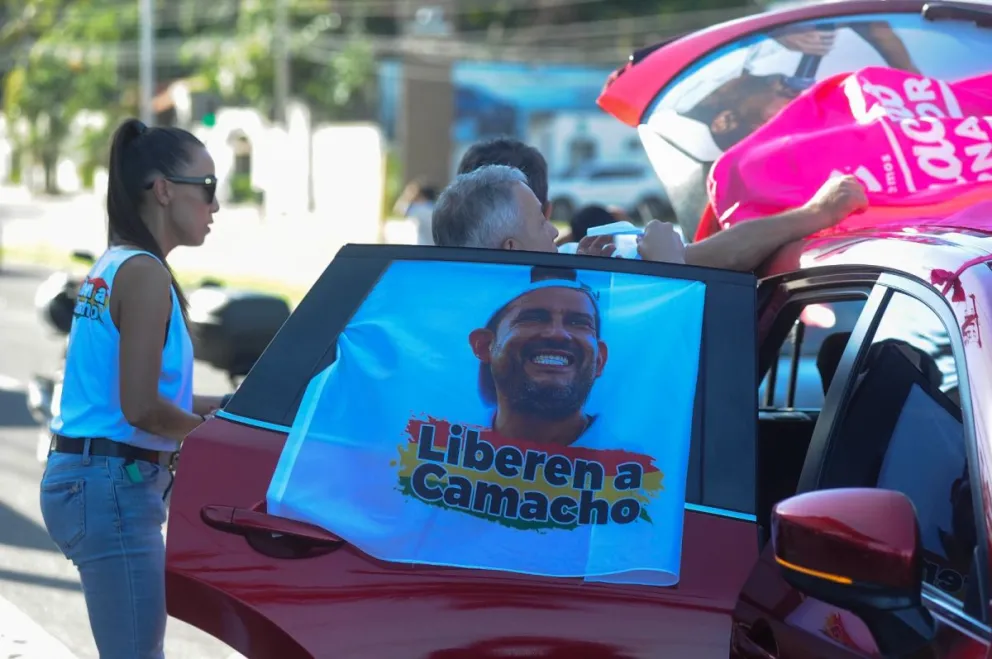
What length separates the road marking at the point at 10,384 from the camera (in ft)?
37.5

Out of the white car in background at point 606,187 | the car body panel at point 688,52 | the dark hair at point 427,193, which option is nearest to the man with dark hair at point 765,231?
the car body panel at point 688,52

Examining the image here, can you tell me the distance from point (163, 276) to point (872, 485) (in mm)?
1680

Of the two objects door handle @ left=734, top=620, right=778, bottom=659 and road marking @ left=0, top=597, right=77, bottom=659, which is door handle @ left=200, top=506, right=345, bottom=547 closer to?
door handle @ left=734, top=620, right=778, bottom=659

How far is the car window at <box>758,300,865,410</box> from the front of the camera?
138 inches

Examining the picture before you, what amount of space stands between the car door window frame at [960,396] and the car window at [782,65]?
1427 millimetres

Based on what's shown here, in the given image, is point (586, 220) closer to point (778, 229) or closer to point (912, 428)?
point (778, 229)

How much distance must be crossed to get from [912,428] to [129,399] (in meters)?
1.71

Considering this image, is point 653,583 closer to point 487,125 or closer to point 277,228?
point 277,228

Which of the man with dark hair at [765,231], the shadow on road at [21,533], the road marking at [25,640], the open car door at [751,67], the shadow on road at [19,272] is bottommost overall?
the shadow on road at [19,272]

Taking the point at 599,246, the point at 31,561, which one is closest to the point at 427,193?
the point at 31,561

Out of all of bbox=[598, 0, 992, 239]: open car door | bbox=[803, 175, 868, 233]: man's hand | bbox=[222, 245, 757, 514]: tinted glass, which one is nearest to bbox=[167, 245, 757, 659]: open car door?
bbox=[222, 245, 757, 514]: tinted glass

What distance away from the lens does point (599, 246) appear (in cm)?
308

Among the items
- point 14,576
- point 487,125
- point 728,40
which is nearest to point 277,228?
point 487,125

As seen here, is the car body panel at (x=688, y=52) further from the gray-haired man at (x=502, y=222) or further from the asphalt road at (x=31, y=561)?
the asphalt road at (x=31, y=561)
